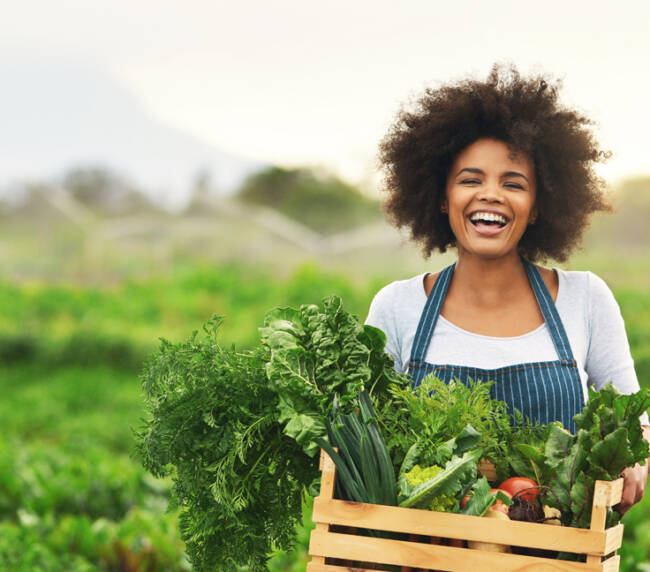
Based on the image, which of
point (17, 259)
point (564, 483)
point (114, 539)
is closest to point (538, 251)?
point (564, 483)

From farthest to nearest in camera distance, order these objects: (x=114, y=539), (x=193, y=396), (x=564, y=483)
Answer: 1. (x=114, y=539)
2. (x=193, y=396)
3. (x=564, y=483)

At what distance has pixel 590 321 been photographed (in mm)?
3127

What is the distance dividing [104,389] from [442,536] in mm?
12018

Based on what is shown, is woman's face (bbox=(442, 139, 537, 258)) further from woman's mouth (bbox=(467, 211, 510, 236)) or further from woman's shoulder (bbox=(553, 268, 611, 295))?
woman's shoulder (bbox=(553, 268, 611, 295))

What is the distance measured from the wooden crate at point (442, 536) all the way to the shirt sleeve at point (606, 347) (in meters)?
0.79

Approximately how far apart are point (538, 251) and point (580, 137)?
0.47m

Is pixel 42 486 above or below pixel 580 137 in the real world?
below

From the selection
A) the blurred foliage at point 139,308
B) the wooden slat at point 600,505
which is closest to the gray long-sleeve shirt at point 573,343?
the wooden slat at point 600,505

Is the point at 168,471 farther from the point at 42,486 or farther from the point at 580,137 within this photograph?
the point at 42,486

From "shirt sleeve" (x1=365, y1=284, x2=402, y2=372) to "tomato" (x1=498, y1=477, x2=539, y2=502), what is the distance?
82 cm

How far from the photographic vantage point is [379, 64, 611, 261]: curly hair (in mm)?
3229

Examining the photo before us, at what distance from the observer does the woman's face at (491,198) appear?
10.1 feet

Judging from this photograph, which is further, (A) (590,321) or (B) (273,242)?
(B) (273,242)

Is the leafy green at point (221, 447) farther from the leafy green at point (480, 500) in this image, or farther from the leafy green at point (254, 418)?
the leafy green at point (480, 500)
